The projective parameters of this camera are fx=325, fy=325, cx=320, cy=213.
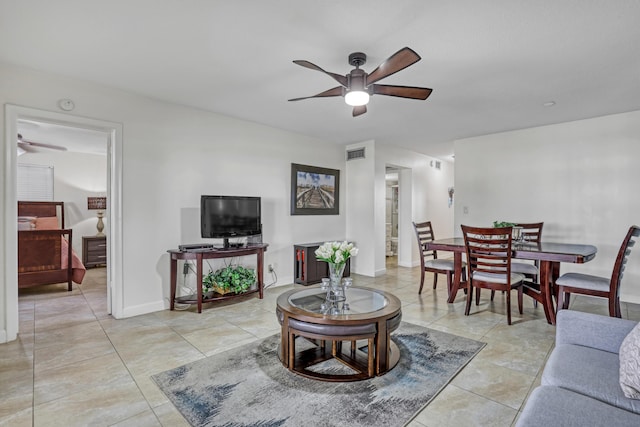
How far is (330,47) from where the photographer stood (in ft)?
7.94

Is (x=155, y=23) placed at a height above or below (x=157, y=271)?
above

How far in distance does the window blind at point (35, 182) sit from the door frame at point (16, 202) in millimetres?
3903

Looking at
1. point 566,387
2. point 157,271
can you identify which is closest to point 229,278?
point 157,271

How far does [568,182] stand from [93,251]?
7.96 m

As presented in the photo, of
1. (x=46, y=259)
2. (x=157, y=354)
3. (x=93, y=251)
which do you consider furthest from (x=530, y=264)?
(x=93, y=251)

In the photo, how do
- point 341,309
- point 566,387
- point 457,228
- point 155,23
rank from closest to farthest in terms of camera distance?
point 566,387 → point 155,23 → point 341,309 → point 457,228

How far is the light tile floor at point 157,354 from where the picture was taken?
180cm

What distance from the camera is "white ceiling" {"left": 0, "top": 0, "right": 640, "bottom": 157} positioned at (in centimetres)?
198

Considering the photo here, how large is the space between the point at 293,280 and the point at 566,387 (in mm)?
3952

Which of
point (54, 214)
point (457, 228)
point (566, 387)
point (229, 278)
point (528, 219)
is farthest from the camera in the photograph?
point (54, 214)

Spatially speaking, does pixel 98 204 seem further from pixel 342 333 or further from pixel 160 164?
pixel 342 333

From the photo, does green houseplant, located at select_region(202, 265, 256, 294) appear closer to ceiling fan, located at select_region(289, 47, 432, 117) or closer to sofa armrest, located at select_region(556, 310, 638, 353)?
ceiling fan, located at select_region(289, 47, 432, 117)

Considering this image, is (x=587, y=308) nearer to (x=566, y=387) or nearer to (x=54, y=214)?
(x=566, y=387)

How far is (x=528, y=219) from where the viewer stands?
4.73 metres
